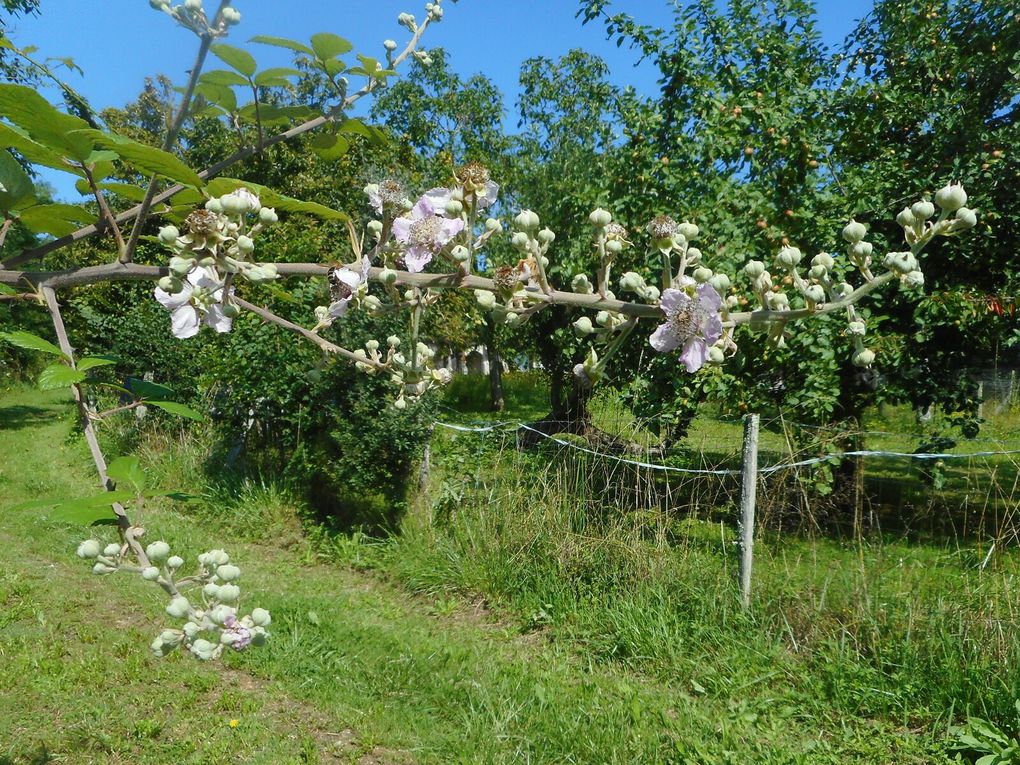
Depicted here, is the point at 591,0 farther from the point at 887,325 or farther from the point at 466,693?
the point at 466,693

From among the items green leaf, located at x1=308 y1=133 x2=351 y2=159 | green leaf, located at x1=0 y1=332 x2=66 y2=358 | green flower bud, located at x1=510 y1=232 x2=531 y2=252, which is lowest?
green leaf, located at x1=0 y1=332 x2=66 y2=358

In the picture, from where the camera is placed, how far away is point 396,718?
3.56 metres

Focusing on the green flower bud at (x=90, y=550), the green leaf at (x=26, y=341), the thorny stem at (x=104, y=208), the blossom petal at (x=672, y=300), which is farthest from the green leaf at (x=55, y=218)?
the blossom petal at (x=672, y=300)

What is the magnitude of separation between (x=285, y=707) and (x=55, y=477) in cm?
620

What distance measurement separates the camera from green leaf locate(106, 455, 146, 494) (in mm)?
1009

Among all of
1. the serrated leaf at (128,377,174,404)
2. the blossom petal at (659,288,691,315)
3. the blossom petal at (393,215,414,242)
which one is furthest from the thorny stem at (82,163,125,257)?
the blossom petal at (659,288,691,315)

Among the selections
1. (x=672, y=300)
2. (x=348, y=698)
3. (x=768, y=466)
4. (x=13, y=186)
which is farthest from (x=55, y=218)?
(x=768, y=466)

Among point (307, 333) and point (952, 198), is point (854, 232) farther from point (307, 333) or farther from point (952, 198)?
A: point (307, 333)

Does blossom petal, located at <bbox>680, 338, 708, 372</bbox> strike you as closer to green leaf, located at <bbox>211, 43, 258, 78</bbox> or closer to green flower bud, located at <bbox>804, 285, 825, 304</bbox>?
green flower bud, located at <bbox>804, 285, 825, 304</bbox>

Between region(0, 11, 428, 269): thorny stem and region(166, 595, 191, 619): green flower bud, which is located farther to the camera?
region(0, 11, 428, 269): thorny stem

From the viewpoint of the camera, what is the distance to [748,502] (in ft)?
13.7

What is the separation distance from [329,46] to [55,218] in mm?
534

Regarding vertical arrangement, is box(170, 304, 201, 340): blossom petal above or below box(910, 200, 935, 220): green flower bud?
below

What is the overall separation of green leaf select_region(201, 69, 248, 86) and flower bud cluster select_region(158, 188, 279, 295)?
371 millimetres
